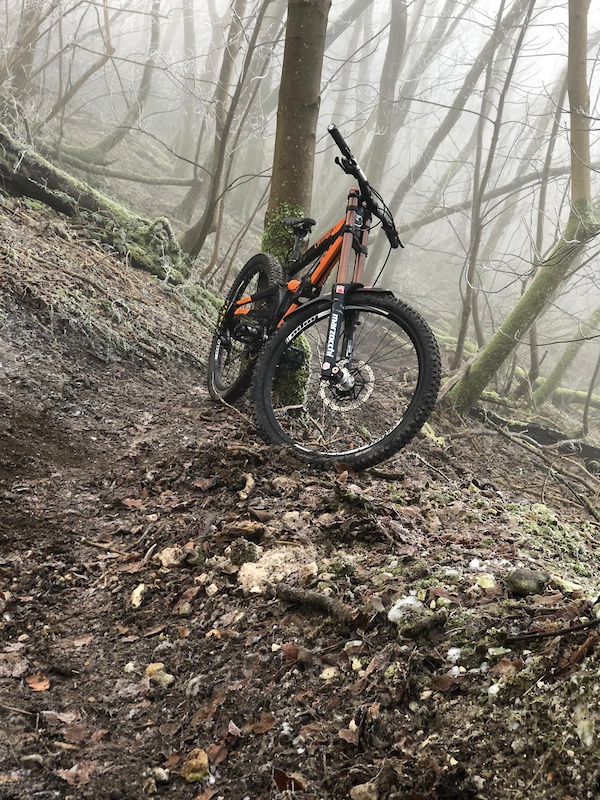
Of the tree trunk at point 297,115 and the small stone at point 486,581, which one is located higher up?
the tree trunk at point 297,115

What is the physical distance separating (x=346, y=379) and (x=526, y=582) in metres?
1.84

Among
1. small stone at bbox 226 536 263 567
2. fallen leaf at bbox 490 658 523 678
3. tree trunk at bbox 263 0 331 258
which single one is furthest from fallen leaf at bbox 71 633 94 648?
tree trunk at bbox 263 0 331 258

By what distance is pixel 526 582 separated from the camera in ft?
6.61

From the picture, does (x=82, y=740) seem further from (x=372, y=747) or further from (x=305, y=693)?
(x=372, y=747)

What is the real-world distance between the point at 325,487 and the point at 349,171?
2.11 metres

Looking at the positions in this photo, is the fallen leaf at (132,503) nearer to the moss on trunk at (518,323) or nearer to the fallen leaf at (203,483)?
the fallen leaf at (203,483)

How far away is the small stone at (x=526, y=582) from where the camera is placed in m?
2.01

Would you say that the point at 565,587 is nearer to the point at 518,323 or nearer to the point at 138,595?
the point at 138,595

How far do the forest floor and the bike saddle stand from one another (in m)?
1.60

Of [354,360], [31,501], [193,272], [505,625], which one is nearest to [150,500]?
[31,501]

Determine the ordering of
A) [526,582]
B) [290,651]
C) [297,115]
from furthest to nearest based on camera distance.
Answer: [297,115] < [526,582] < [290,651]

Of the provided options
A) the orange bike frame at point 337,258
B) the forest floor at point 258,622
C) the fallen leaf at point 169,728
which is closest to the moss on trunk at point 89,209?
the forest floor at point 258,622

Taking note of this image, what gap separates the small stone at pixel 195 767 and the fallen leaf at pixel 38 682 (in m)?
0.59

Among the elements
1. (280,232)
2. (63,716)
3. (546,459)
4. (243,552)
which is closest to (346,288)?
(280,232)
